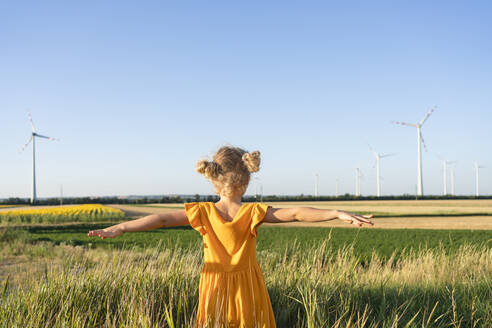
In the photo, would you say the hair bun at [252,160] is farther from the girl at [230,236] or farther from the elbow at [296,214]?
the elbow at [296,214]

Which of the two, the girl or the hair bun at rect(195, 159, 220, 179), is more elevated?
the hair bun at rect(195, 159, 220, 179)

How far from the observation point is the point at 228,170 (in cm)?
347

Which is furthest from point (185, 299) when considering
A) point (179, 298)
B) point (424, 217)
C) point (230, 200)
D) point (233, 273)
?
point (424, 217)

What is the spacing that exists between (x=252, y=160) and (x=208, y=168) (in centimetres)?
40

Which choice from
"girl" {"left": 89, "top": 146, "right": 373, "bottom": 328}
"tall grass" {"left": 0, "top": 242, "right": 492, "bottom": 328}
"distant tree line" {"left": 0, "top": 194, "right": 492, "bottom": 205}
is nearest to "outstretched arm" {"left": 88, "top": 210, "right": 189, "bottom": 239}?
"girl" {"left": 89, "top": 146, "right": 373, "bottom": 328}

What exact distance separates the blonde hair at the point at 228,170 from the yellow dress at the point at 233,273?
20 centimetres

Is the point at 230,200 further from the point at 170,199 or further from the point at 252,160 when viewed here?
the point at 170,199

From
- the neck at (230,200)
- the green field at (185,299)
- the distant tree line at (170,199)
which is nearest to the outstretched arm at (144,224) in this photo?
the neck at (230,200)

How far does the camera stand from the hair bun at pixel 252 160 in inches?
132

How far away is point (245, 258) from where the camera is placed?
3.34 meters

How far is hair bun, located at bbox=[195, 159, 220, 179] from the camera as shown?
346 cm

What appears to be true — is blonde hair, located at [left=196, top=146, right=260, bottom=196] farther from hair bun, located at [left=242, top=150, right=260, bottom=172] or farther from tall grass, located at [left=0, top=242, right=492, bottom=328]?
tall grass, located at [left=0, top=242, right=492, bottom=328]

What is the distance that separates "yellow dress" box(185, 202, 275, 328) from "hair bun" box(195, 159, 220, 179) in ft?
0.95

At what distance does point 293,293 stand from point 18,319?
10.1 feet
